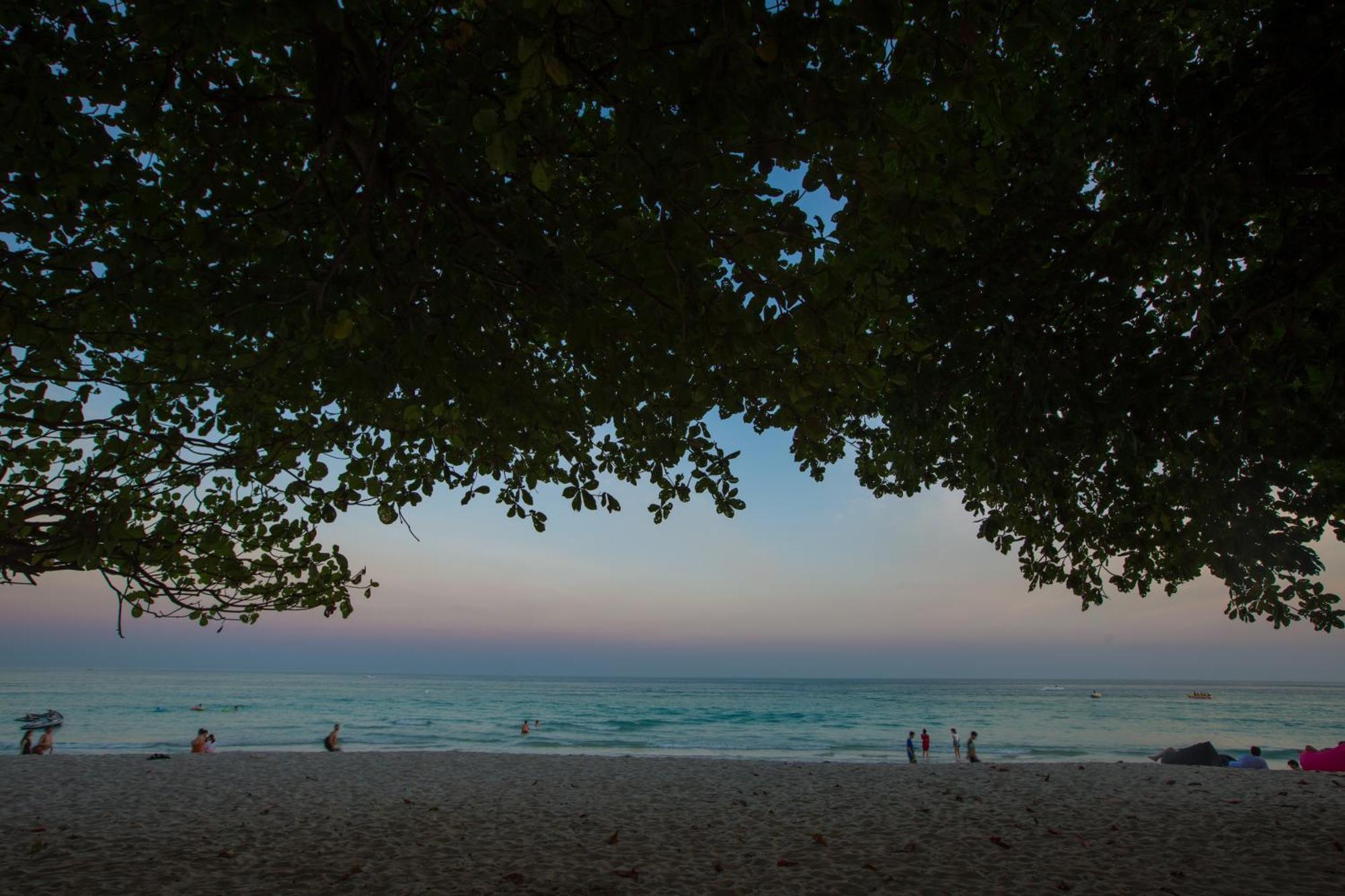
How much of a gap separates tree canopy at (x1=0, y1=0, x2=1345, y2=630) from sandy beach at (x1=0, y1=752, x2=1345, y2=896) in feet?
8.60

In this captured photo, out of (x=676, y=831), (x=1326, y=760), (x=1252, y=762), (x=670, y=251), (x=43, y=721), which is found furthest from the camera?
(x=43, y=721)

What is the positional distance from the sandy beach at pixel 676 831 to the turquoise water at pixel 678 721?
1776cm

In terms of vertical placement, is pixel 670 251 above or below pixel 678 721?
above

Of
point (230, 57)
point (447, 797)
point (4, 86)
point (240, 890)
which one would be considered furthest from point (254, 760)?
point (4, 86)

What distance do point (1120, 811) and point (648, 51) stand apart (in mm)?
11232

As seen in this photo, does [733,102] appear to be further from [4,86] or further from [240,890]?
[240,890]

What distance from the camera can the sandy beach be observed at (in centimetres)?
617

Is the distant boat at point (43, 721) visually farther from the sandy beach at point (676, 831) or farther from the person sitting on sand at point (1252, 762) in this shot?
the person sitting on sand at point (1252, 762)

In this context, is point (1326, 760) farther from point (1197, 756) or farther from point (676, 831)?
point (676, 831)

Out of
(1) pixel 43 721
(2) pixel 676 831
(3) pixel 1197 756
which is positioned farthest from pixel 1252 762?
(1) pixel 43 721

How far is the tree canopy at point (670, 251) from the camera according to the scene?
3543 mm

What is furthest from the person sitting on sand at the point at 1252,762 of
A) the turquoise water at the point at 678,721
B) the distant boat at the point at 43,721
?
the distant boat at the point at 43,721

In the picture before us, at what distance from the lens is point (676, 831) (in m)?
8.35

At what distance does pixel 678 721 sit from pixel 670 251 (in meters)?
54.0
